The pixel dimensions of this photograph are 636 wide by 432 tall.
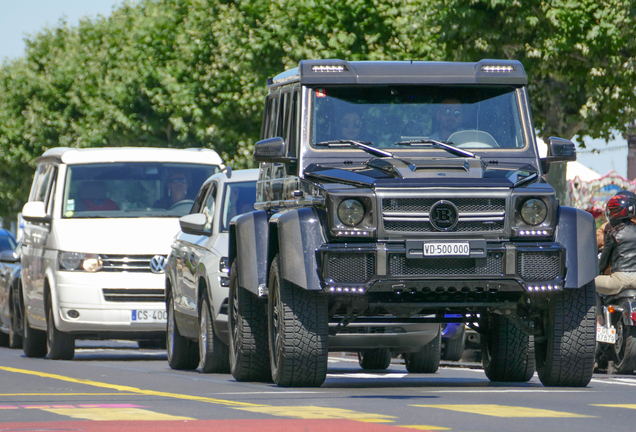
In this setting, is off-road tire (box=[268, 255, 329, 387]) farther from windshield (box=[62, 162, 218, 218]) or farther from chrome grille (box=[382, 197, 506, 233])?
windshield (box=[62, 162, 218, 218])

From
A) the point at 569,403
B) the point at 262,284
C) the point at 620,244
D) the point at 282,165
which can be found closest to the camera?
the point at 569,403

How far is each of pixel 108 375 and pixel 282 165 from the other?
10.1 ft

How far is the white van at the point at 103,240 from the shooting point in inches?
631

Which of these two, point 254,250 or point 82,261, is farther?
point 82,261

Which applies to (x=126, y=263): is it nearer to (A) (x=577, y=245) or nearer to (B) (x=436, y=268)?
(B) (x=436, y=268)

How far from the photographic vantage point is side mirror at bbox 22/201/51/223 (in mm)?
16672

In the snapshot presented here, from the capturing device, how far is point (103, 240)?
16062 millimetres

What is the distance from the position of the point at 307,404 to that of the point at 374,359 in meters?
5.68

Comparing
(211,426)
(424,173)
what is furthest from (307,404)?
(424,173)

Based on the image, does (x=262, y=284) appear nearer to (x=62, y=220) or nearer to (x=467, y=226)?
(x=467, y=226)

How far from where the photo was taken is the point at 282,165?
11258 mm

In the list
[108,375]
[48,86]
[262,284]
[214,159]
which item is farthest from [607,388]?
[48,86]

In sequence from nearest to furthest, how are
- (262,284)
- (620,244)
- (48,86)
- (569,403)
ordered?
(569,403)
(262,284)
(620,244)
(48,86)

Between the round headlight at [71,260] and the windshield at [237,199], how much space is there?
9.62 ft
